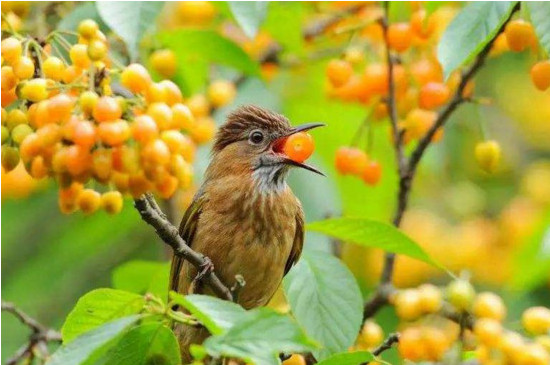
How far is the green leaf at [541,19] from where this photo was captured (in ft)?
14.1

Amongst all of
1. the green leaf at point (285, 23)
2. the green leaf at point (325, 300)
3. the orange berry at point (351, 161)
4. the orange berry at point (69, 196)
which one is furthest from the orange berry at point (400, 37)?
the orange berry at point (69, 196)

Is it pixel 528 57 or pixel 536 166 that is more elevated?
pixel 528 57

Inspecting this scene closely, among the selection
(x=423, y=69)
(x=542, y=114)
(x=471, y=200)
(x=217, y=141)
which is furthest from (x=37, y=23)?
(x=542, y=114)

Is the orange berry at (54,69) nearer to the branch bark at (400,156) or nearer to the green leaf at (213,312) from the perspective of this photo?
the green leaf at (213,312)

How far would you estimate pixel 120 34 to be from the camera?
425cm

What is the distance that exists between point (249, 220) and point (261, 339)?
2.10m

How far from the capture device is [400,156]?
219 inches

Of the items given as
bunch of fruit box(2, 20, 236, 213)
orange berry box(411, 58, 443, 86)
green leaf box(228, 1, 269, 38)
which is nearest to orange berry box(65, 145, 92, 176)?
bunch of fruit box(2, 20, 236, 213)

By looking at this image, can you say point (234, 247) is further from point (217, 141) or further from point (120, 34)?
point (120, 34)

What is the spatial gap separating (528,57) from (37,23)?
15.2 feet

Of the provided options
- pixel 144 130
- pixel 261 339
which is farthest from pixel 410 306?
pixel 144 130

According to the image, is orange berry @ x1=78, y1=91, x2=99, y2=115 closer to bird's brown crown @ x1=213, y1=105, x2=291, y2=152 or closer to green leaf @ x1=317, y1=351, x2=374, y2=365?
green leaf @ x1=317, y1=351, x2=374, y2=365

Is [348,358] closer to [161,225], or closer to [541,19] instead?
[161,225]

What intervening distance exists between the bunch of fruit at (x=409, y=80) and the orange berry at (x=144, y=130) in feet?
7.32
